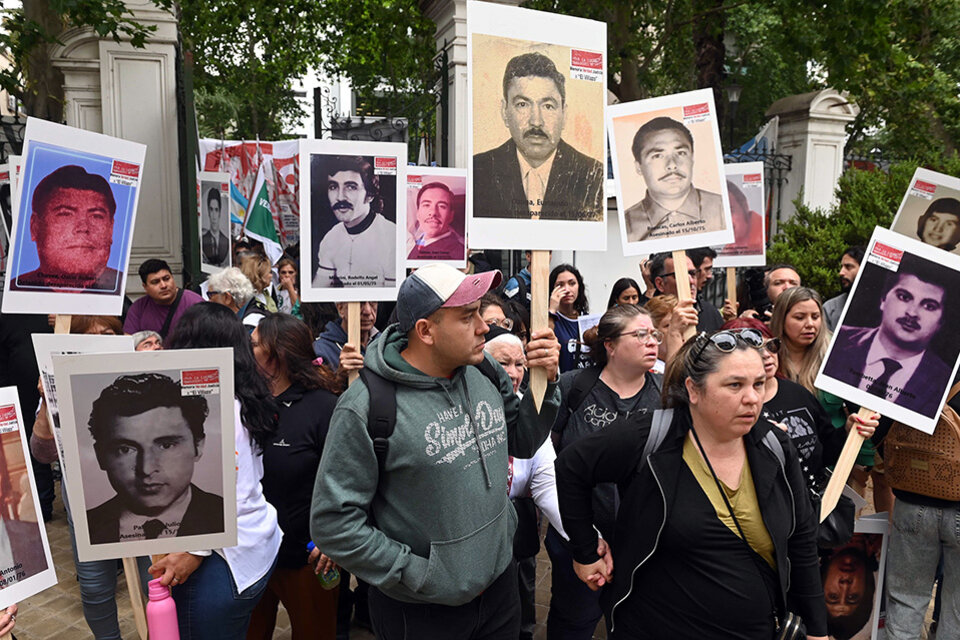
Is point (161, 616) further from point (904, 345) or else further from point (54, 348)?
point (904, 345)

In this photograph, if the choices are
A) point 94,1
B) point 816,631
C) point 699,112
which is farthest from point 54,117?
point 816,631

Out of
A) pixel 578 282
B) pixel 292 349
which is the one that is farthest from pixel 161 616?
pixel 578 282

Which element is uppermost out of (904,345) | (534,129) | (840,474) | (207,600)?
(534,129)

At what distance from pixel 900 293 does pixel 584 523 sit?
6.33 ft

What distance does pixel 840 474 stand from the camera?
332 centimetres

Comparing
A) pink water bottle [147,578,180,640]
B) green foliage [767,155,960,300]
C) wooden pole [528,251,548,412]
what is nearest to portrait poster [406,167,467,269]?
wooden pole [528,251,548,412]

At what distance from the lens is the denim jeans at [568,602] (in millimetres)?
3668

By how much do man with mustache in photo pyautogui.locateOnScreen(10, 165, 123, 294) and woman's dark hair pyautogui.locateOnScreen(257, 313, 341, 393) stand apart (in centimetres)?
85

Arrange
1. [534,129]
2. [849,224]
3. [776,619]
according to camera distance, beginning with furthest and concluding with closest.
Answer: [849,224] < [534,129] < [776,619]

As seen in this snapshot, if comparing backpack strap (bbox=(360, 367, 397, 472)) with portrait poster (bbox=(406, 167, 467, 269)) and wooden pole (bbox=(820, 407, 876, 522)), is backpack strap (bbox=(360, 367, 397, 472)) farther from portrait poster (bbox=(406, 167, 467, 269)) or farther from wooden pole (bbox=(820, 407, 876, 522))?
portrait poster (bbox=(406, 167, 467, 269))

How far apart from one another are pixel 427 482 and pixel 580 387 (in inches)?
58.2

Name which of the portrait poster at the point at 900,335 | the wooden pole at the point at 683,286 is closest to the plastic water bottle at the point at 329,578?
the wooden pole at the point at 683,286

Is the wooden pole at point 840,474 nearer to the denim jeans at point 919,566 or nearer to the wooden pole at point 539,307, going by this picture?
the denim jeans at point 919,566

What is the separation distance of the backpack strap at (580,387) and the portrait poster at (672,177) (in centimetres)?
72
